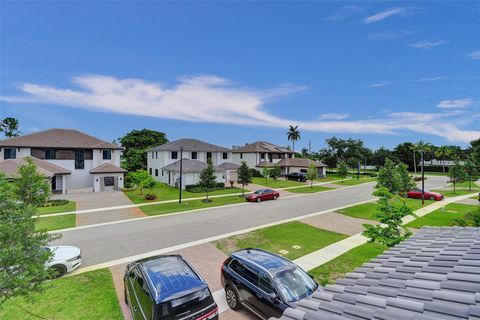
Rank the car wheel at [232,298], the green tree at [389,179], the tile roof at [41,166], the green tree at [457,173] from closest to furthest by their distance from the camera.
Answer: the car wheel at [232,298] → the green tree at [389,179] → the tile roof at [41,166] → the green tree at [457,173]

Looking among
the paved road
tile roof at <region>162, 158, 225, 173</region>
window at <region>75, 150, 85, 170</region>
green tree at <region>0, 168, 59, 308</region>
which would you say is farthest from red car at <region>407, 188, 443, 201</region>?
window at <region>75, 150, 85, 170</region>

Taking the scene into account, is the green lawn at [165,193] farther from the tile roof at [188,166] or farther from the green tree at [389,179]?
the green tree at [389,179]

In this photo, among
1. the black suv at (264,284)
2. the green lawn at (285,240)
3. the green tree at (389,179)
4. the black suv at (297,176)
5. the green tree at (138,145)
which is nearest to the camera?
the black suv at (264,284)

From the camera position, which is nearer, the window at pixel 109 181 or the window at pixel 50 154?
the window at pixel 50 154

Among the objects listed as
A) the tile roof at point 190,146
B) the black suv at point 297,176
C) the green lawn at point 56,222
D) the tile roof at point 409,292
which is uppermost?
the tile roof at point 190,146

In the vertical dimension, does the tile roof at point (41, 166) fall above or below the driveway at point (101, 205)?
above

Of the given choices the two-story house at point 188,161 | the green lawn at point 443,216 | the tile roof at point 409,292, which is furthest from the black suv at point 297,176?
the tile roof at point 409,292

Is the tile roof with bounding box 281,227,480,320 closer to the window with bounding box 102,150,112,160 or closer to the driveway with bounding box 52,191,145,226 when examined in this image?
the driveway with bounding box 52,191,145,226
